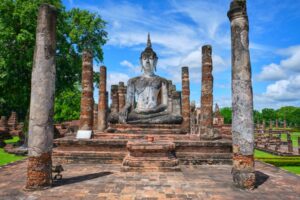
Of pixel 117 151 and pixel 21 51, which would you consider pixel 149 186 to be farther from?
pixel 21 51

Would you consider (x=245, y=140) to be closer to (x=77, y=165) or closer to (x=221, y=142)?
(x=221, y=142)

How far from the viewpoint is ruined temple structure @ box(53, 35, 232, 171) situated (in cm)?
816

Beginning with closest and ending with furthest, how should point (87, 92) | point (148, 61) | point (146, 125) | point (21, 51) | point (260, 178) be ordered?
point (260, 178) < point (87, 92) < point (146, 125) < point (148, 61) < point (21, 51)

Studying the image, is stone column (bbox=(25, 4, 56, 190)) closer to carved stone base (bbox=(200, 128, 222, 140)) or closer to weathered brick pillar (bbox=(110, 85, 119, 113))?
carved stone base (bbox=(200, 128, 222, 140))

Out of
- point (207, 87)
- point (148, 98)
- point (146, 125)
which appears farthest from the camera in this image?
point (148, 98)

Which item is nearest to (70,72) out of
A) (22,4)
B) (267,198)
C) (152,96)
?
(22,4)

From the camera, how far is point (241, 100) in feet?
22.5

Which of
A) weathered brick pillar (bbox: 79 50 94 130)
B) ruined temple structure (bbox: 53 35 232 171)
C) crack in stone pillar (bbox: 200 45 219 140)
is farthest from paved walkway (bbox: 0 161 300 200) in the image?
weathered brick pillar (bbox: 79 50 94 130)

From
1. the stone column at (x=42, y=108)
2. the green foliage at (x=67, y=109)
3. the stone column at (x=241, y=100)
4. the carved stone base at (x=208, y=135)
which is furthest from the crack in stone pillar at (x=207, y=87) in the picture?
the green foliage at (x=67, y=109)

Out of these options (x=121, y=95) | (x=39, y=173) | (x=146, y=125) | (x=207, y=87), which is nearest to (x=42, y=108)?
(x=39, y=173)

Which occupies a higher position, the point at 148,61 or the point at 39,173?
the point at 148,61

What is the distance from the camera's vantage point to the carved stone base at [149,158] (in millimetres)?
7930

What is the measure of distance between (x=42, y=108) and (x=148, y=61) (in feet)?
29.3

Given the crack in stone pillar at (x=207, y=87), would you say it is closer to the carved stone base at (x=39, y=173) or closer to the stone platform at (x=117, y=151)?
the stone platform at (x=117, y=151)
